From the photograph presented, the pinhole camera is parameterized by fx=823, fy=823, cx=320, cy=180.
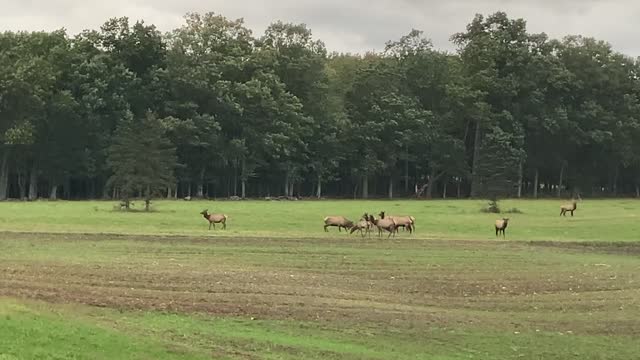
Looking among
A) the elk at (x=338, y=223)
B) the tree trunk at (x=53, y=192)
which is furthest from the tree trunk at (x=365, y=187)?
the elk at (x=338, y=223)

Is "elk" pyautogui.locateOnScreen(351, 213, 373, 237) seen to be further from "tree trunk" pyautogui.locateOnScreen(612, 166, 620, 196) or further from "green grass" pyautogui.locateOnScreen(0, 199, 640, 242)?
"tree trunk" pyautogui.locateOnScreen(612, 166, 620, 196)

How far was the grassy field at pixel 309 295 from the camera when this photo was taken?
49.0 ft

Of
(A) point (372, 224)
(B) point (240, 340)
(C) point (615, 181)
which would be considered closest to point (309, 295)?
(B) point (240, 340)

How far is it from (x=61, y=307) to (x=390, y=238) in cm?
Result: 2499

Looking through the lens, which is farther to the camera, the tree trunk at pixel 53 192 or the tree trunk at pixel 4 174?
the tree trunk at pixel 53 192

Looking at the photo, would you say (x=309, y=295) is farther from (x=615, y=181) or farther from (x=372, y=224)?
(x=615, y=181)

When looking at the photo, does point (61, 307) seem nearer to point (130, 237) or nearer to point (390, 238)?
point (130, 237)

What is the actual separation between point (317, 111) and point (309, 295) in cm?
8234

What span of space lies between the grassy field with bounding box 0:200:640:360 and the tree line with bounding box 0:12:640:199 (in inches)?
1671

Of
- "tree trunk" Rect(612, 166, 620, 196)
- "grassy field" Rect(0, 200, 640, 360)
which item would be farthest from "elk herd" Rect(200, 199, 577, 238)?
"tree trunk" Rect(612, 166, 620, 196)

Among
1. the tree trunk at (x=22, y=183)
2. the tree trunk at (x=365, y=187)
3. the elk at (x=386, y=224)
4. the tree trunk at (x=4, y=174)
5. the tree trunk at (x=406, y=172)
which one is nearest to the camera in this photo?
the elk at (x=386, y=224)

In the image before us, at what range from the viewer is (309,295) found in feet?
70.5

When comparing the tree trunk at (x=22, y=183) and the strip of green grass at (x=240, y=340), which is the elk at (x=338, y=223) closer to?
the strip of green grass at (x=240, y=340)

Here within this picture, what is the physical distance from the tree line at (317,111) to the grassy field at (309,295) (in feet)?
139
